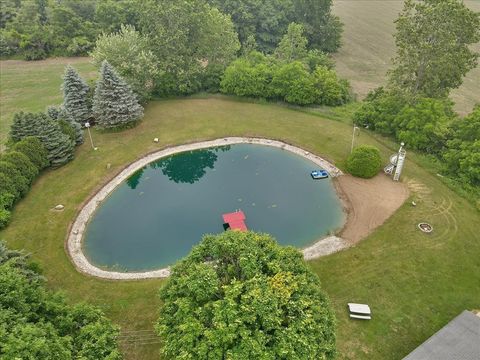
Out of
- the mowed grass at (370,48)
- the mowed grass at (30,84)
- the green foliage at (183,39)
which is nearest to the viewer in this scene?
the green foliage at (183,39)

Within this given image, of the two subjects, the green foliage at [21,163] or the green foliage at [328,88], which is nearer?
the green foliage at [21,163]

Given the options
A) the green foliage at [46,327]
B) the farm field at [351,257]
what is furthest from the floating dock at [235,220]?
the green foliage at [46,327]

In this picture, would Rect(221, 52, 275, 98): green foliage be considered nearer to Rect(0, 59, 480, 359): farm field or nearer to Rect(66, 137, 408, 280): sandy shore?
Rect(0, 59, 480, 359): farm field

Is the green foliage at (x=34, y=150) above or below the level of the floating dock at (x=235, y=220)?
above

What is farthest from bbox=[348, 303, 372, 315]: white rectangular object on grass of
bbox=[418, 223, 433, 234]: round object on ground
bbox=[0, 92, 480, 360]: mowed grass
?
bbox=[418, 223, 433, 234]: round object on ground

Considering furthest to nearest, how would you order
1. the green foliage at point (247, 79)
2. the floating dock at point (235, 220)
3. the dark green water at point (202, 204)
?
the green foliage at point (247, 79)
the floating dock at point (235, 220)
the dark green water at point (202, 204)

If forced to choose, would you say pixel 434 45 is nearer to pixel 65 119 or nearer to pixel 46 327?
pixel 65 119

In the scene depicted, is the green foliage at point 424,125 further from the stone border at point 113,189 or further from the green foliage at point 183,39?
the green foliage at point 183,39
